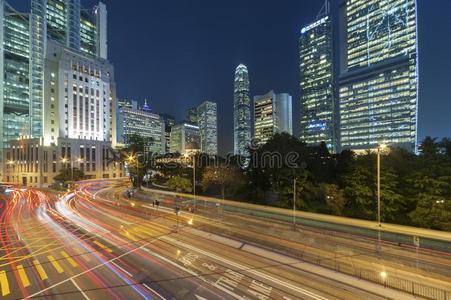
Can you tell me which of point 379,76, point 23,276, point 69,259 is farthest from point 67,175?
point 379,76

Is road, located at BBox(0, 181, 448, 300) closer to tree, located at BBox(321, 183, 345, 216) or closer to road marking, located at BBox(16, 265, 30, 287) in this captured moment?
road marking, located at BBox(16, 265, 30, 287)

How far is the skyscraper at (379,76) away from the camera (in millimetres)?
156875

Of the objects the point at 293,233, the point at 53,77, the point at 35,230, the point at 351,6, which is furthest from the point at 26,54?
the point at 351,6

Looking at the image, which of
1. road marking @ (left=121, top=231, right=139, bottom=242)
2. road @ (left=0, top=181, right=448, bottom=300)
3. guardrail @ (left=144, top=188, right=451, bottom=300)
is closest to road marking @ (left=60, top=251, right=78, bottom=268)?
road @ (left=0, top=181, right=448, bottom=300)

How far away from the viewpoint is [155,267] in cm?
1867

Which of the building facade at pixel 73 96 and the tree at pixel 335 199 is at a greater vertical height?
the building facade at pixel 73 96

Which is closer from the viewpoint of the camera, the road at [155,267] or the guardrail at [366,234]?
the road at [155,267]

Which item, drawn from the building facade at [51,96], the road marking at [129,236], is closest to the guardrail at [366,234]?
the road marking at [129,236]

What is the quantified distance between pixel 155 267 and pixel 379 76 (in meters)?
195

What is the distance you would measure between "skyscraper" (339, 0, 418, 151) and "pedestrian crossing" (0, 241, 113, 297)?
7181 inches

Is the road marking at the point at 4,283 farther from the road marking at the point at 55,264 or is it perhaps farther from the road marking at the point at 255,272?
the road marking at the point at 255,272

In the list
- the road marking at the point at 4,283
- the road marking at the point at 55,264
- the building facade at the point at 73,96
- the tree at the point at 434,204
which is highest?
the building facade at the point at 73,96

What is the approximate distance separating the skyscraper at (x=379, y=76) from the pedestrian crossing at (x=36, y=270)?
598 feet

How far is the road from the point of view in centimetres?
1507
